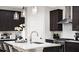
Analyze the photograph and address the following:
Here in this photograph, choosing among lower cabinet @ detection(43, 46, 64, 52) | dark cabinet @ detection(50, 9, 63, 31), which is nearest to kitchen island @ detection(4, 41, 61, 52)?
lower cabinet @ detection(43, 46, 64, 52)

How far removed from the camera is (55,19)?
1.55 metres

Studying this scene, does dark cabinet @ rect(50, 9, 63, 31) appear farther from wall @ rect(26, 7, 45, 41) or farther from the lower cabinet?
the lower cabinet

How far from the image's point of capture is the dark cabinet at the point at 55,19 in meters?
1.43

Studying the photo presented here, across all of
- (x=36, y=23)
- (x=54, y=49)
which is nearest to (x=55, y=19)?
(x=36, y=23)

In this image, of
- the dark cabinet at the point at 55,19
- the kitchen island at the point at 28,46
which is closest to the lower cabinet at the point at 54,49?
the kitchen island at the point at 28,46

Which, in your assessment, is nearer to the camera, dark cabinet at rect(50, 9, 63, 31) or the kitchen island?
the kitchen island

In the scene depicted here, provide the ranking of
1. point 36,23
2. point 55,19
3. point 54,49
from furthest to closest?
point 55,19 < point 36,23 < point 54,49

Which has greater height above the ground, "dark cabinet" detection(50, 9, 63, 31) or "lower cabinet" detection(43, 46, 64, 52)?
"dark cabinet" detection(50, 9, 63, 31)

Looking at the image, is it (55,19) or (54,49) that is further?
(55,19)

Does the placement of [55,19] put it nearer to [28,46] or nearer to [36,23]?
[36,23]

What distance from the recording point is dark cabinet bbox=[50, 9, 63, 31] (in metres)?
1.43

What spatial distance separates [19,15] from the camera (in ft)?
4.54
